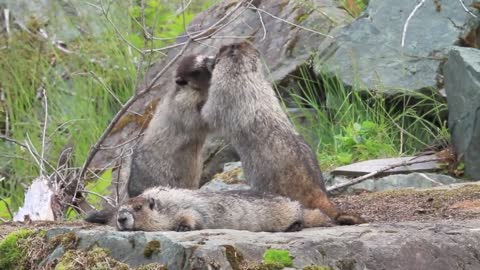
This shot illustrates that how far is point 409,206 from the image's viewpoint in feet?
24.3

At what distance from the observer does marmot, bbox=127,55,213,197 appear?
783cm

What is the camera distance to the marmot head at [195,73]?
7750mm

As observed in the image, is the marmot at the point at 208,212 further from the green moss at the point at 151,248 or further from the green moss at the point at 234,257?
the green moss at the point at 234,257

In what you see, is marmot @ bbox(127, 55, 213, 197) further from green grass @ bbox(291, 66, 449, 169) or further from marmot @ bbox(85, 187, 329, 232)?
green grass @ bbox(291, 66, 449, 169)

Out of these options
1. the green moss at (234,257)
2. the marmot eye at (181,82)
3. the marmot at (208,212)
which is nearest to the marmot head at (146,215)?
the marmot at (208,212)

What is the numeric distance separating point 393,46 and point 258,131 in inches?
151

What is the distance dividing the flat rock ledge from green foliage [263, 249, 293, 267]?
0.11 ft

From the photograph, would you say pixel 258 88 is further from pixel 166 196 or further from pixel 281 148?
pixel 166 196

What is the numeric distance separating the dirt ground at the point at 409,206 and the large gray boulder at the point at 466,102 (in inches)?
49.9

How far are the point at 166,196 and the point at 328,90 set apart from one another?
16.0 ft

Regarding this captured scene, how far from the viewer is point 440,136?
985 cm

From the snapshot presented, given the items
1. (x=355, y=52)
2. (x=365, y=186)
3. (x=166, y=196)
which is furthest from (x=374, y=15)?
(x=166, y=196)

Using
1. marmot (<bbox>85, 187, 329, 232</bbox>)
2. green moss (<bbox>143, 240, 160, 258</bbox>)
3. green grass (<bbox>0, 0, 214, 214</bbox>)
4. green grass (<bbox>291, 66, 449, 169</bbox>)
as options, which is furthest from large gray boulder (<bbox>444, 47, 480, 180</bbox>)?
green moss (<bbox>143, 240, 160, 258</bbox>)

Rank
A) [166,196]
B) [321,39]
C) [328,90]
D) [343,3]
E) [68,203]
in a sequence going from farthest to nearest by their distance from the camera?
[343,3] → [321,39] → [328,90] → [68,203] → [166,196]
